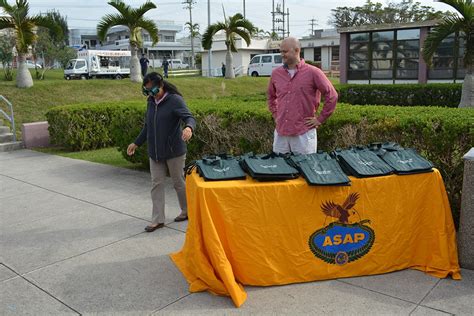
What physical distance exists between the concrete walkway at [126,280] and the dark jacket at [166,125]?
0.89m

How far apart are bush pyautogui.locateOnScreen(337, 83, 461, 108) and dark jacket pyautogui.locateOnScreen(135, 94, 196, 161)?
11.1 m

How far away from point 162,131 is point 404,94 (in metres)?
11.5

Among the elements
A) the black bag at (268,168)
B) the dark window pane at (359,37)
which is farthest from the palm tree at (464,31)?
the black bag at (268,168)

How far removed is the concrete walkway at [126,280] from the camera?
11.0 ft

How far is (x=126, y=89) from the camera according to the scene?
65.7ft

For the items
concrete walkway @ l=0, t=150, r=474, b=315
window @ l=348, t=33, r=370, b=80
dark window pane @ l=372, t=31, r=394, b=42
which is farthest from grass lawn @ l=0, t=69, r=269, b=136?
concrete walkway @ l=0, t=150, r=474, b=315

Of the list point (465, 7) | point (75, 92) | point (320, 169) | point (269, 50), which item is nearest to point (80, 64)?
point (75, 92)

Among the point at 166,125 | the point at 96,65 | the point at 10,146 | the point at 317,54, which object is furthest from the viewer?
the point at 317,54

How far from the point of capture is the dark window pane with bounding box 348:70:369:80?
66.7ft

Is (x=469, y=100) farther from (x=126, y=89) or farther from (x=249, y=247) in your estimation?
(x=126, y=89)

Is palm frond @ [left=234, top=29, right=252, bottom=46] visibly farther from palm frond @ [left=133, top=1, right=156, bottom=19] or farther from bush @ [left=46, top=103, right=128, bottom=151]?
bush @ [left=46, top=103, right=128, bottom=151]

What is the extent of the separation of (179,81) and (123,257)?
19985 mm

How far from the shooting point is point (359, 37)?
20234 millimetres

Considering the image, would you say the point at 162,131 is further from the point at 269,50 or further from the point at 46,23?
the point at 269,50
